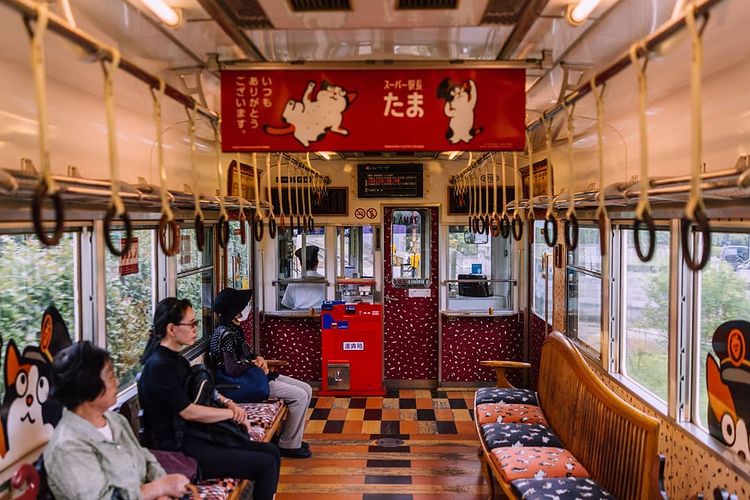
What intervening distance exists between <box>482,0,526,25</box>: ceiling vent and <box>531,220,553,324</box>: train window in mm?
4062

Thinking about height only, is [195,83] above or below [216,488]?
above

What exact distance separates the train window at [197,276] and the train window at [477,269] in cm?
310

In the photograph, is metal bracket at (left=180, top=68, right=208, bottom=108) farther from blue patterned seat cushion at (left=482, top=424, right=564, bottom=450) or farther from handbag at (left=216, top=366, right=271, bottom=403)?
blue patterned seat cushion at (left=482, top=424, right=564, bottom=450)

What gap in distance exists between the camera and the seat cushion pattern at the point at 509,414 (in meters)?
4.77

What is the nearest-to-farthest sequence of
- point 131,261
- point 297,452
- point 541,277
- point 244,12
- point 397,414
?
point 244,12 < point 131,261 < point 297,452 < point 397,414 < point 541,277

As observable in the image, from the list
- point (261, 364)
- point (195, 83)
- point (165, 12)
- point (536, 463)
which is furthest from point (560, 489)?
point (195, 83)

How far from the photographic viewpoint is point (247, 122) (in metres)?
3.33

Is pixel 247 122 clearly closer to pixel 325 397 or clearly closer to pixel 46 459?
pixel 46 459

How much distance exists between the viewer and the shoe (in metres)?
5.43

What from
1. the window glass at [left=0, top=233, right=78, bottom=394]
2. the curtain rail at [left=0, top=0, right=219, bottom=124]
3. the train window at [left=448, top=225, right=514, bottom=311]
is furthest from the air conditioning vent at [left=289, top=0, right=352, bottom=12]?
the train window at [left=448, top=225, right=514, bottom=311]

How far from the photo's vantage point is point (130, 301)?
4414mm

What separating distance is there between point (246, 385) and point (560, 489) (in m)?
2.79

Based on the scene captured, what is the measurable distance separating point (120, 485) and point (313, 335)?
16.2 feet

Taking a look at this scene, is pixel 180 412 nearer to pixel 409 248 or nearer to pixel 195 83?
pixel 195 83
